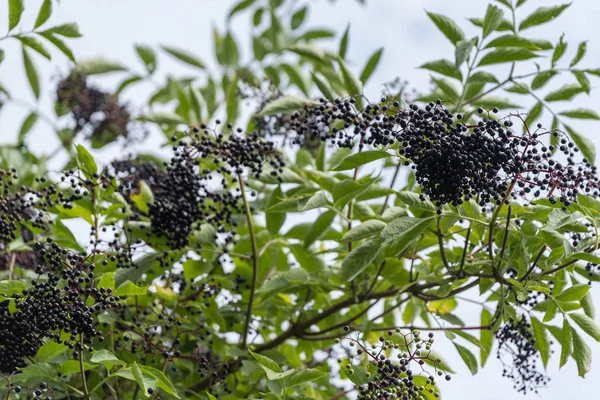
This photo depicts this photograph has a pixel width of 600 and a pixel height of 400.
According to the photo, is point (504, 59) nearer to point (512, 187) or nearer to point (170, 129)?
point (512, 187)

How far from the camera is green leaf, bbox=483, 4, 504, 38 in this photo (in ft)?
9.69

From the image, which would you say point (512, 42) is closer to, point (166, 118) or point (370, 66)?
point (370, 66)

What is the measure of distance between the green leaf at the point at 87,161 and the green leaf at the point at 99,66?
2.16 metres

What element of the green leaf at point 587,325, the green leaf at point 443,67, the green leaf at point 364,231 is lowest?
the green leaf at point 587,325

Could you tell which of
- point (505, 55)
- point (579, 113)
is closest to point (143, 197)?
point (505, 55)

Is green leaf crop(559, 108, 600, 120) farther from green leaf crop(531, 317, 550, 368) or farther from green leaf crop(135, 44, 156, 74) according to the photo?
green leaf crop(135, 44, 156, 74)

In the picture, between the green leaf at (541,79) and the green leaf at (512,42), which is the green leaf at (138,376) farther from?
the green leaf at (541,79)

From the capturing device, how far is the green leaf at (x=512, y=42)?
9.55ft

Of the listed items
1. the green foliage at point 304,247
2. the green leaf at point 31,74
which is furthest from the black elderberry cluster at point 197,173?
the green leaf at point 31,74

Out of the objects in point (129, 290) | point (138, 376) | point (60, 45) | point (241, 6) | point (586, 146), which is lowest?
point (138, 376)

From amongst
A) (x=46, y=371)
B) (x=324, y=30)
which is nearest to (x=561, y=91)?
(x=46, y=371)

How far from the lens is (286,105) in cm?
306

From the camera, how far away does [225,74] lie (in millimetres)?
4902

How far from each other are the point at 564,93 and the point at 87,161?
181 centimetres
